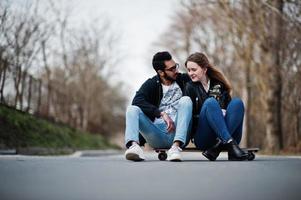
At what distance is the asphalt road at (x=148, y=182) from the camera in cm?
312

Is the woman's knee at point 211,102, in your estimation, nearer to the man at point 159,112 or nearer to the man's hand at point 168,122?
the man at point 159,112

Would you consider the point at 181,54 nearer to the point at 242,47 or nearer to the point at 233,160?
the point at 242,47

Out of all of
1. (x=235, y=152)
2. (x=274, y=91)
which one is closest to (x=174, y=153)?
(x=235, y=152)

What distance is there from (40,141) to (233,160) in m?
12.6

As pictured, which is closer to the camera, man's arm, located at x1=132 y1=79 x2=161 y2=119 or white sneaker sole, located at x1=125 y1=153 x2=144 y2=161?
white sneaker sole, located at x1=125 y1=153 x2=144 y2=161

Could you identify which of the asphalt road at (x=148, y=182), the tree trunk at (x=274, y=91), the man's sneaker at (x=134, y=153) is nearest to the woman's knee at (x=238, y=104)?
the asphalt road at (x=148, y=182)

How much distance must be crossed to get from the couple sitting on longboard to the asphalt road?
77cm

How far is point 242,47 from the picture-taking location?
17.8m

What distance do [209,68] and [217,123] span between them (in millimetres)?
701

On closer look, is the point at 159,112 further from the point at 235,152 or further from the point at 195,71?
the point at 235,152

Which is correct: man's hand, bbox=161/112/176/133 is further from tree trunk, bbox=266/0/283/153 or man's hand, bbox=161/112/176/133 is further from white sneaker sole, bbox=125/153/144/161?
tree trunk, bbox=266/0/283/153

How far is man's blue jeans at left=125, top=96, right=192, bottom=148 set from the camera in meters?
5.46

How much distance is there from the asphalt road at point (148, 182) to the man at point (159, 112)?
82 centimetres

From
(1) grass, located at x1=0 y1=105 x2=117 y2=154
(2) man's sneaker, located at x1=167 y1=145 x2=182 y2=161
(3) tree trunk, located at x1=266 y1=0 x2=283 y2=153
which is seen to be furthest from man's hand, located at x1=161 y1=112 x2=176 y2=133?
(3) tree trunk, located at x1=266 y1=0 x2=283 y2=153
